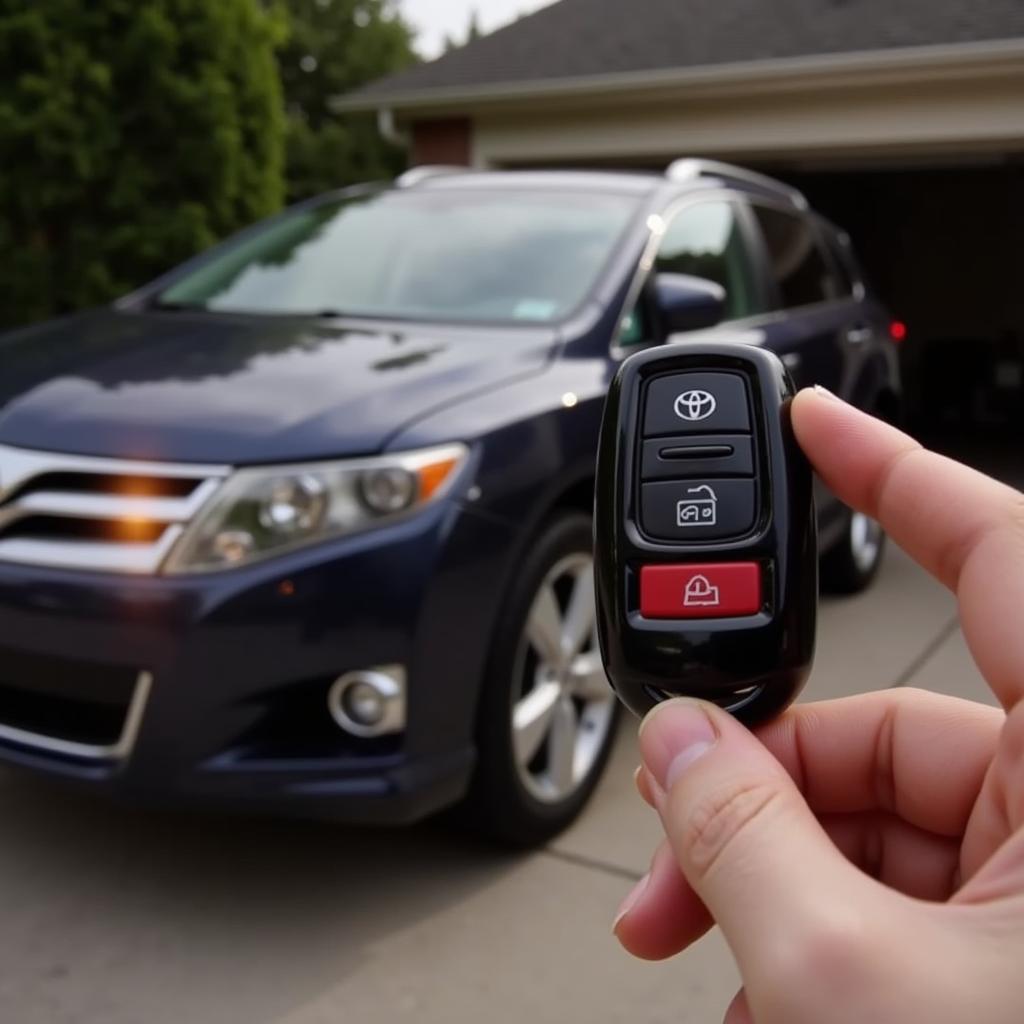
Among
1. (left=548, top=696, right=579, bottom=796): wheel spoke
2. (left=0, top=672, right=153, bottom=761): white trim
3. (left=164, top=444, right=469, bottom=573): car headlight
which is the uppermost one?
(left=164, top=444, right=469, bottom=573): car headlight

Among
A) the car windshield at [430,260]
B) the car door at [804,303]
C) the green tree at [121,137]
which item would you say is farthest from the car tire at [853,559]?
the green tree at [121,137]

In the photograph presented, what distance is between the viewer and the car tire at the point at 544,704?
8.75ft

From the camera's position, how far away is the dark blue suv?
2.41 m

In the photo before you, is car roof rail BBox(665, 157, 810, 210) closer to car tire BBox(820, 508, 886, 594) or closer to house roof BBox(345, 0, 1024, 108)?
car tire BBox(820, 508, 886, 594)

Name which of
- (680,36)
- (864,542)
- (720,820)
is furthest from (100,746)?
(680,36)

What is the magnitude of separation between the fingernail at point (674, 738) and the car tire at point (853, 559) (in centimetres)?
402

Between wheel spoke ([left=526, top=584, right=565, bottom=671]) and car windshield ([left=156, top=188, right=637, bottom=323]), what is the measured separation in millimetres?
810

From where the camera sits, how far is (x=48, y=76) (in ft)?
30.4

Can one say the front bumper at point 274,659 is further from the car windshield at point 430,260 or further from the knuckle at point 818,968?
the knuckle at point 818,968

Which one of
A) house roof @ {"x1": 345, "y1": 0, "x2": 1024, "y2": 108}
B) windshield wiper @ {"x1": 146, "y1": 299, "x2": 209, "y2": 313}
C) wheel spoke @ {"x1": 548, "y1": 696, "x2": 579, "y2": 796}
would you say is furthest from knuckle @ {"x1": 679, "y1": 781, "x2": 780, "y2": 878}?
house roof @ {"x1": 345, "y1": 0, "x2": 1024, "y2": 108}

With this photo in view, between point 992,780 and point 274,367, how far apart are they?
2195mm

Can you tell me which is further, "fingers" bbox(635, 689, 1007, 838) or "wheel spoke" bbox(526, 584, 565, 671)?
"wheel spoke" bbox(526, 584, 565, 671)

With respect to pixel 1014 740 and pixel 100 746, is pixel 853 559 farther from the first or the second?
pixel 1014 740

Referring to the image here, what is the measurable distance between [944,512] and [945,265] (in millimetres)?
13323
